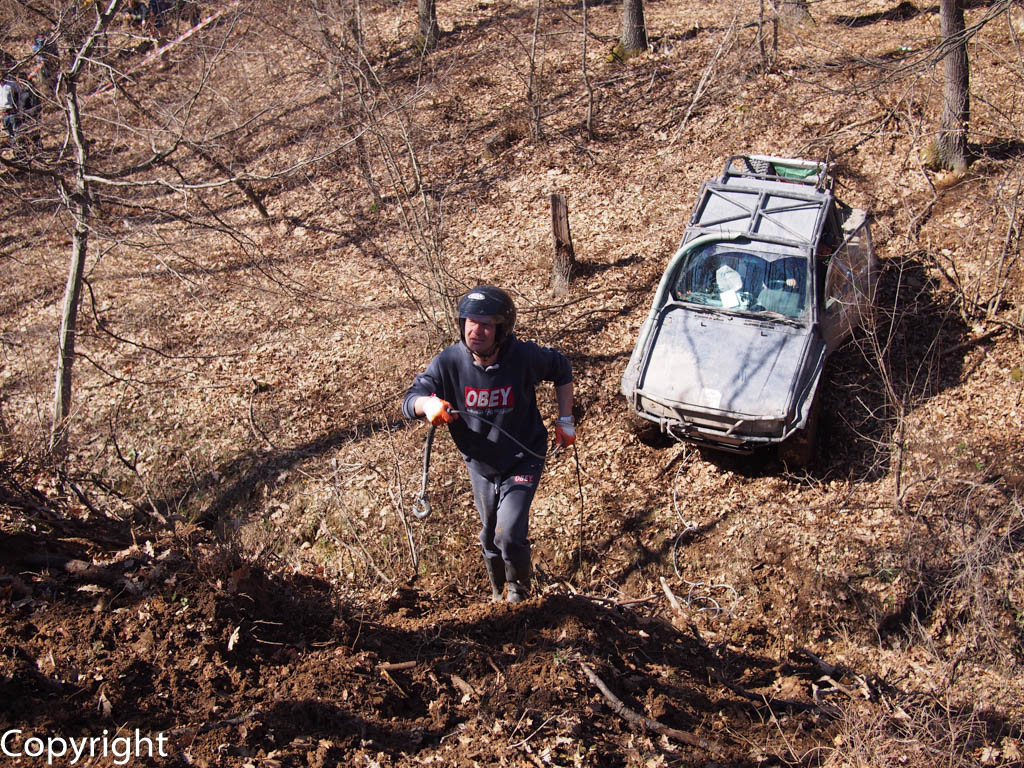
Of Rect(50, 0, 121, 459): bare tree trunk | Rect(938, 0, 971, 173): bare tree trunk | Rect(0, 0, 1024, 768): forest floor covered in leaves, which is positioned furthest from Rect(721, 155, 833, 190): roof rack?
Rect(50, 0, 121, 459): bare tree trunk

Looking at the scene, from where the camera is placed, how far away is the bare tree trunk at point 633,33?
46.8 ft

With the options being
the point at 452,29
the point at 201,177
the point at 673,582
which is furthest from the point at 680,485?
the point at 452,29

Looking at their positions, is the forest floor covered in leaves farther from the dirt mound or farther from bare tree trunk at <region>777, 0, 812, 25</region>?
bare tree trunk at <region>777, 0, 812, 25</region>

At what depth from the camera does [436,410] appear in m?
4.01

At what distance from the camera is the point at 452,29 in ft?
54.4

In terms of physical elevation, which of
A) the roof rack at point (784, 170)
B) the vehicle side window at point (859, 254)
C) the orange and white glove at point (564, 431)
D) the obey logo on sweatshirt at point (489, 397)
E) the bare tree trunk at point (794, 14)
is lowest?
the orange and white glove at point (564, 431)

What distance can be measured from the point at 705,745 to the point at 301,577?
9.52 feet

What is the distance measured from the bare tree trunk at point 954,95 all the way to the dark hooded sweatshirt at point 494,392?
22.1ft

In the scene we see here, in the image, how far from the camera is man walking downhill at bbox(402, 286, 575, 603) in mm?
4211

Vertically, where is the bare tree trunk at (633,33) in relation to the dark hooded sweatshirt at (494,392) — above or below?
above

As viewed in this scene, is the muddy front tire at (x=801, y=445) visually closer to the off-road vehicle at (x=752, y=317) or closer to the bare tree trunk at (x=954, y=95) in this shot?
the off-road vehicle at (x=752, y=317)

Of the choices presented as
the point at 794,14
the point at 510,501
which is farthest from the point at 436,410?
the point at 794,14

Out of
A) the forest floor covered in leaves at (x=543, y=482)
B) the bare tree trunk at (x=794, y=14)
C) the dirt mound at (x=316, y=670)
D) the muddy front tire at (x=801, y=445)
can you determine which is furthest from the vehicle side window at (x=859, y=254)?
the bare tree trunk at (x=794, y=14)

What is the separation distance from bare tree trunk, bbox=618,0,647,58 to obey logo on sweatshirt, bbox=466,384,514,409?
12145 millimetres
